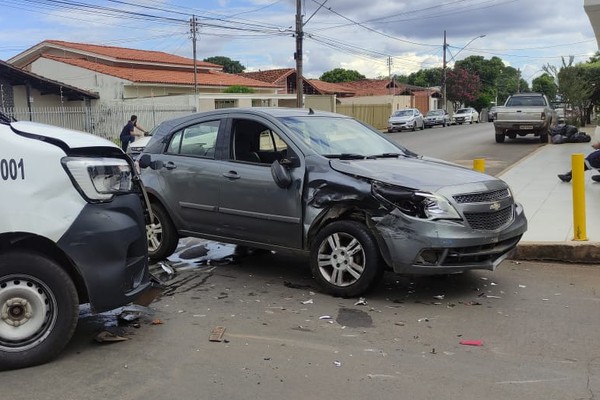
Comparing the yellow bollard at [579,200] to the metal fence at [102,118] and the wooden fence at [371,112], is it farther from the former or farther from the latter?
the wooden fence at [371,112]

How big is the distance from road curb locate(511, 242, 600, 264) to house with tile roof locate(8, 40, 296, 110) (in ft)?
97.2

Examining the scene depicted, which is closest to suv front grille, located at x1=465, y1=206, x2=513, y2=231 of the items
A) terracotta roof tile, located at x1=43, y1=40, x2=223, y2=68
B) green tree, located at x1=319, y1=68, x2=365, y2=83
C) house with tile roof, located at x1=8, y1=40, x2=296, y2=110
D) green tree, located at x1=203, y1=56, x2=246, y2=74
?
house with tile roof, located at x1=8, y1=40, x2=296, y2=110

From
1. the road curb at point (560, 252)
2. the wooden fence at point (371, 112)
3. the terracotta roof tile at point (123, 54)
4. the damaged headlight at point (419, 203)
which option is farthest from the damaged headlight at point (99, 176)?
the wooden fence at point (371, 112)

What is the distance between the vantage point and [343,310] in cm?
521

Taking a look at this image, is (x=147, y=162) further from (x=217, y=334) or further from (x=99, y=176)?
(x=217, y=334)

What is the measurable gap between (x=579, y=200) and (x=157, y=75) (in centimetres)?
3959

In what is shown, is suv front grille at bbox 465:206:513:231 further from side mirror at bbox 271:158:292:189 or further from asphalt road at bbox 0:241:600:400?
side mirror at bbox 271:158:292:189

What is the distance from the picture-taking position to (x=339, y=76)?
281 feet

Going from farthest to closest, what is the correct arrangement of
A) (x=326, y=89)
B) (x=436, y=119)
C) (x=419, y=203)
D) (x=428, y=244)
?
(x=326, y=89) → (x=436, y=119) → (x=419, y=203) → (x=428, y=244)

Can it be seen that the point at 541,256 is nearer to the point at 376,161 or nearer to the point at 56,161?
the point at 376,161

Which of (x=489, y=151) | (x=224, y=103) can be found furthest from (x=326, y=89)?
(x=489, y=151)

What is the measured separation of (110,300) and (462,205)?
306 centimetres

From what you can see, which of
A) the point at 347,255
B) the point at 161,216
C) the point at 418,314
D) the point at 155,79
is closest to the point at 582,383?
the point at 418,314

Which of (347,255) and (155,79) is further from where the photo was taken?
(155,79)
